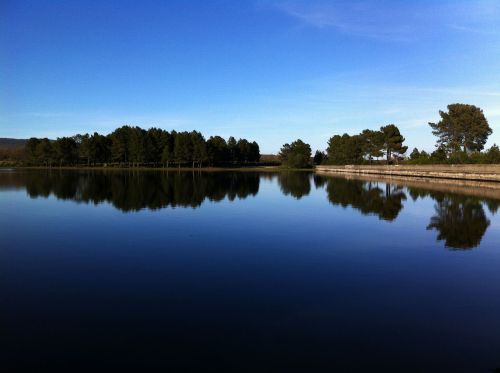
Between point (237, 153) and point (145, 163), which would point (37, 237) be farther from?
point (237, 153)

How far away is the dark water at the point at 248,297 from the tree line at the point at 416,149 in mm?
53189

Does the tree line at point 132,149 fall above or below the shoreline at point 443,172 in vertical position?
above

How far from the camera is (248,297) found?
352 inches

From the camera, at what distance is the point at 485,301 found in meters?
8.99

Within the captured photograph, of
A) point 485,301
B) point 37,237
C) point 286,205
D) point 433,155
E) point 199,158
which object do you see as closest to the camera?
point 485,301

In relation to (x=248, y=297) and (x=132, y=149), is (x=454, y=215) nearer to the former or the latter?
(x=248, y=297)

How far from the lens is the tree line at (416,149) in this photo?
2926 inches

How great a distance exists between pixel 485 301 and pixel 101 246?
1131 cm

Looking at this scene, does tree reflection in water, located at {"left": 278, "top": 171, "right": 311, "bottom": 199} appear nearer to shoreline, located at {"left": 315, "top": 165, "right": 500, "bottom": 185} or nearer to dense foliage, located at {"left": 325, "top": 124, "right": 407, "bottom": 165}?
shoreline, located at {"left": 315, "top": 165, "right": 500, "bottom": 185}

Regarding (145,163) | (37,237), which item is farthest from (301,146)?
(37,237)

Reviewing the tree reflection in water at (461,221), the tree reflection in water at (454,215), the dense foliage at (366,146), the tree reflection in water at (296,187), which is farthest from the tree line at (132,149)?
the tree reflection in water at (461,221)

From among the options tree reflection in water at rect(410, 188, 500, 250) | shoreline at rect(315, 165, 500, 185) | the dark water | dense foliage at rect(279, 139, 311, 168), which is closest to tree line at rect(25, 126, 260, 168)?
dense foliage at rect(279, 139, 311, 168)

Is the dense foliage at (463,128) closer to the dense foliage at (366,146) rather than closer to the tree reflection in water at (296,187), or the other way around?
the dense foliage at (366,146)

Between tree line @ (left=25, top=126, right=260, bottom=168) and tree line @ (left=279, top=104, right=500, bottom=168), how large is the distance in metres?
32.8
